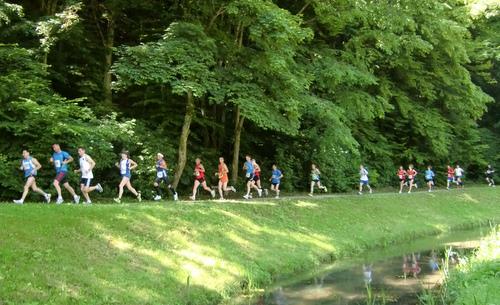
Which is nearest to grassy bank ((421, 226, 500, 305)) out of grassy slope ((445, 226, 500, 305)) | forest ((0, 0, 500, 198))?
grassy slope ((445, 226, 500, 305))

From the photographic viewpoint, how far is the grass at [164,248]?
10.2 m

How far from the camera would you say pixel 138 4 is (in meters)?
23.7

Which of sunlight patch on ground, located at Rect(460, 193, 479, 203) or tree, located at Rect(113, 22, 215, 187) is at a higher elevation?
tree, located at Rect(113, 22, 215, 187)

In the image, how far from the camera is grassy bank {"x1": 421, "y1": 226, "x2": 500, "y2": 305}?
939cm

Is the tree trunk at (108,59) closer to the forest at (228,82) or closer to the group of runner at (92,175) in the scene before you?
the forest at (228,82)

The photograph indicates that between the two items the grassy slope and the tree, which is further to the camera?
the tree

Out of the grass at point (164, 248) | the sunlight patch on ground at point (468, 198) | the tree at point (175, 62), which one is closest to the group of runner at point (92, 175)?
the grass at point (164, 248)

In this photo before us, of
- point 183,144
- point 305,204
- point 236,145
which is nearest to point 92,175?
point 183,144

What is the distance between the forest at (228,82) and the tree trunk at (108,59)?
0.22ft

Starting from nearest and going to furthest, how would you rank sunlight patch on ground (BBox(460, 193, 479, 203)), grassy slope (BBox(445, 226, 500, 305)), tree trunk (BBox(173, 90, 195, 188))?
grassy slope (BBox(445, 226, 500, 305)) < tree trunk (BBox(173, 90, 195, 188)) < sunlight patch on ground (BBox(460, 193, 479, 203))

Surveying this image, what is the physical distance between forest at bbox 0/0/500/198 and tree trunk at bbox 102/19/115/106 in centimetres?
7

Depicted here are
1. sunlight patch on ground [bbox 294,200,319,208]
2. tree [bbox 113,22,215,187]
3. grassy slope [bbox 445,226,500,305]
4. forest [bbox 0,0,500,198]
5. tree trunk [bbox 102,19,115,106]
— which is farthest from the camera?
tree trunk [bbox 102,19,115,106]

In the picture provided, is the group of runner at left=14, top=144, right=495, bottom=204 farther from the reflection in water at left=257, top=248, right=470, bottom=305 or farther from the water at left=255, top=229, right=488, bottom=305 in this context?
the reflection in water at left=257, top=248, right=470, bottom=305

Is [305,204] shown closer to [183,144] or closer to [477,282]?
[183,144]
